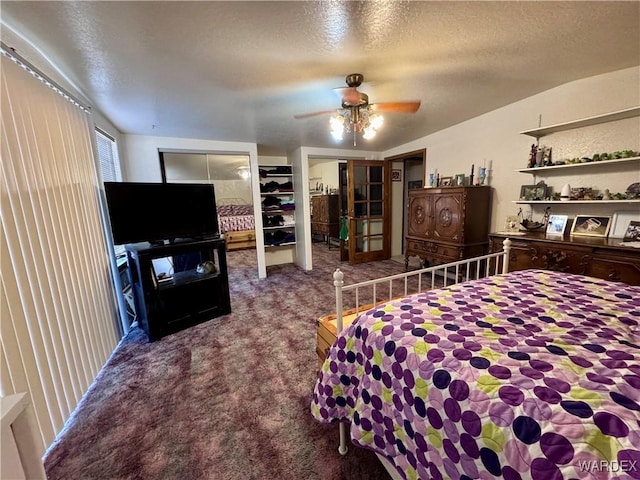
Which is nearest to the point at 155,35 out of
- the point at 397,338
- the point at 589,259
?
the point at 397,338

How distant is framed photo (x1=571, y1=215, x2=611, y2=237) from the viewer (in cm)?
224

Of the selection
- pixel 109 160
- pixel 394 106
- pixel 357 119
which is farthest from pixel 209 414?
pixel 109 160

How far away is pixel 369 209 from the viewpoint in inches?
194

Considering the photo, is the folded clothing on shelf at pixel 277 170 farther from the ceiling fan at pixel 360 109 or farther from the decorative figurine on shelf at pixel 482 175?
the decorative figurine on shelf at pixel 482 175

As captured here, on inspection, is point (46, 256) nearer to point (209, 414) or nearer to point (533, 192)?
point (209, 414)

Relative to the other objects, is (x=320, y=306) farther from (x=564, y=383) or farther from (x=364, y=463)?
(x=564, y=383)

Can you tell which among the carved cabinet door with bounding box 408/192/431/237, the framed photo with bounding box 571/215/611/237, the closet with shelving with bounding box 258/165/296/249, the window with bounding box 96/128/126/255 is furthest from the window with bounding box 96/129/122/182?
the framed photo with bounding box 571/215/611/237

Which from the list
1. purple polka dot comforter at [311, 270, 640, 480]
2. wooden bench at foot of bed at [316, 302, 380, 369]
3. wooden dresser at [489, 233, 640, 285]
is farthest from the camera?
wooden dresser at [489, 233, 640, 285]

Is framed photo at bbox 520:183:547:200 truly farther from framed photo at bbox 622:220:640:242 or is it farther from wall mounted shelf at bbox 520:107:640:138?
framed photo at bbox 622:220:640:242

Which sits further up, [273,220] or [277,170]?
[277,170]

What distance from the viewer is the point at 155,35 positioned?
1.42m

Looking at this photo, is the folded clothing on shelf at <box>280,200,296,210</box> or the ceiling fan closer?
the ceiling fan

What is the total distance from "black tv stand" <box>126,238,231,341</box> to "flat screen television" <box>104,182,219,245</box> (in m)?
0.14

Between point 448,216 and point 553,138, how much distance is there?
1.22 meters
